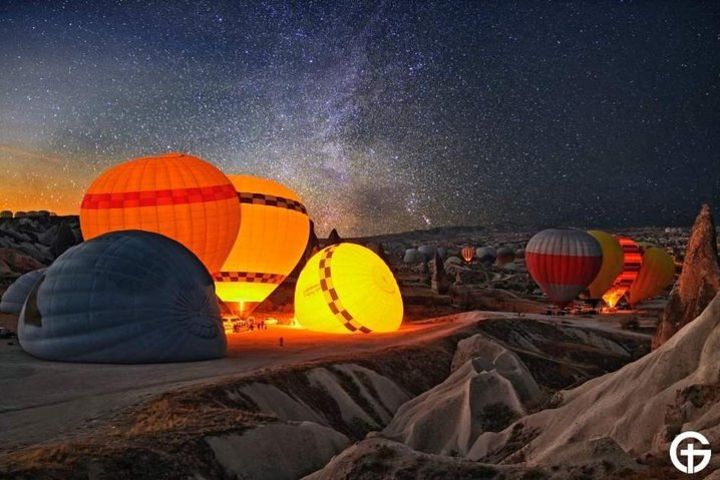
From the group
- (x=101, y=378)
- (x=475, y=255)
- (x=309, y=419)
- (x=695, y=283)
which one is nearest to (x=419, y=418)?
(x=309, y=419)

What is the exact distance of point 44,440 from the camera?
14203mm

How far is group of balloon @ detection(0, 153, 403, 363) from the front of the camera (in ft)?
79.5

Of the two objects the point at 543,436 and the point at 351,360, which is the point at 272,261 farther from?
the point at 543,436

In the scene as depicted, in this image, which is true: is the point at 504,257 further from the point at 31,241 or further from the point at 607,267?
the point at 31,241

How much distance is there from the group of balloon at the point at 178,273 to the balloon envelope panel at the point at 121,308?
0.12ft

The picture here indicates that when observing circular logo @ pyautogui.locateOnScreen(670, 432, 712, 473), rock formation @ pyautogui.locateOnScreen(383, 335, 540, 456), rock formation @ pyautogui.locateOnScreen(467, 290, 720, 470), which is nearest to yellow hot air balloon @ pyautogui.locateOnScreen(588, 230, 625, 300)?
rock formation @ pyautogui.locateOnScreen(383, 335, 540, 456)

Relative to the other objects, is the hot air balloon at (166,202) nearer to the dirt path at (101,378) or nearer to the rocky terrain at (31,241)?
the dirt path at (101,378)

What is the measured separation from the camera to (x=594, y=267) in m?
54.8

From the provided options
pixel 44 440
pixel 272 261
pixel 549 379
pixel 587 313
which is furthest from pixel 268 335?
pixel 587 313

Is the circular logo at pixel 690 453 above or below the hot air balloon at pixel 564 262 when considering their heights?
below

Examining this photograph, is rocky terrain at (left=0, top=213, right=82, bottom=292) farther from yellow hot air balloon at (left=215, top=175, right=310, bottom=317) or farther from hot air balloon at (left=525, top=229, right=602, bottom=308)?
hot air balloon at (left=525, top=229, right=602, bottom=308)

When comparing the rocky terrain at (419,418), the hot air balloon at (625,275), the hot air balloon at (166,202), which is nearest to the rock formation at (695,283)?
the rocky terrain at (419,418)

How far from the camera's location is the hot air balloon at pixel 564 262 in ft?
179

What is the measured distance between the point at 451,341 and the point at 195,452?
20.5 m
